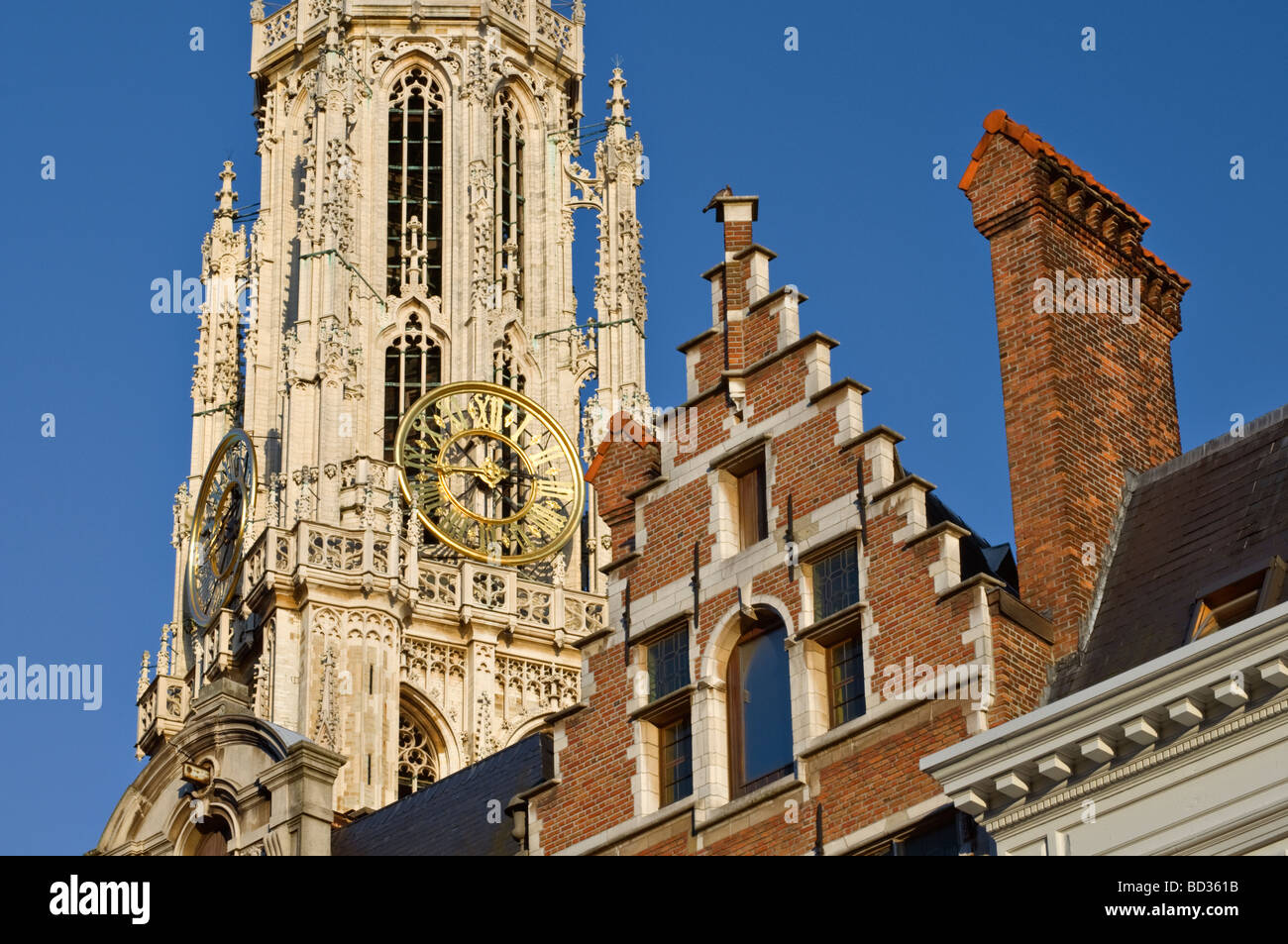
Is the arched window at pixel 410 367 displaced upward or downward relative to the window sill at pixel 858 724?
upward

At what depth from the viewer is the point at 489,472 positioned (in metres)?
61.9

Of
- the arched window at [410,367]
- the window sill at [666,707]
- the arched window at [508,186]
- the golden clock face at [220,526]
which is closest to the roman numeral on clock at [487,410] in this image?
the arched window at [410,367]

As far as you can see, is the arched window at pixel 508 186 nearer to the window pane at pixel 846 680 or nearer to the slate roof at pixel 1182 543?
the slate roof at pixel 1182 543

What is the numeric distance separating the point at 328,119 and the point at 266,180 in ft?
9.50

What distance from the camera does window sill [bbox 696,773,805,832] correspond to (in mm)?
23625

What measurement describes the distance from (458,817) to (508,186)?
4041cm

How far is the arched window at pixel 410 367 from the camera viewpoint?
2547 inches

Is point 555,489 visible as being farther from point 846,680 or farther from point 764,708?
point 846,680

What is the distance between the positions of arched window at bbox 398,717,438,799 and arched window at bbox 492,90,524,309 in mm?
11724

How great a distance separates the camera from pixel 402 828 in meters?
30.5

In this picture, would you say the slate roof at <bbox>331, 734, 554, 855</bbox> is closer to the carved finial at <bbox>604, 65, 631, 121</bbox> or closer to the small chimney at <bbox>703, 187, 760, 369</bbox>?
the small chimney at <bbox>703, 187, 760, 369</bbox>

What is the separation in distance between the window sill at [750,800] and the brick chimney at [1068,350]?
7.44ft
